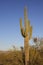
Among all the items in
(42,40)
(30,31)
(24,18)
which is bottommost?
(42,40)

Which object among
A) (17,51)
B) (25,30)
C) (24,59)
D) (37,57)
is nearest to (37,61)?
(37,57)

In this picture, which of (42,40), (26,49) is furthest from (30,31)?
(42,40)

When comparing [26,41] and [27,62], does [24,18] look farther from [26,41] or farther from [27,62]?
[27,62]

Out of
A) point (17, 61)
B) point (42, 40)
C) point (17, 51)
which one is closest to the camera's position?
point (17, 61)

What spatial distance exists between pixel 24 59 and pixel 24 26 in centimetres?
380

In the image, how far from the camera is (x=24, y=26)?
1708 centimetres

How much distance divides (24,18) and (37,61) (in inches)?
216

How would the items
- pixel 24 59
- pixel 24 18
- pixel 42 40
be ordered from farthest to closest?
1. pixel 42 40
2. pixel 24 59
3. pixel 24 18

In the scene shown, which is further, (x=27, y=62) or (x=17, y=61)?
(x=17, y=61)

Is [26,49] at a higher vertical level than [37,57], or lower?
higher

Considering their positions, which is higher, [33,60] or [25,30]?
[25,30]

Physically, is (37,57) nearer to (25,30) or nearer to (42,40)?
(25,30)

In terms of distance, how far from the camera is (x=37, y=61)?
65.3ft

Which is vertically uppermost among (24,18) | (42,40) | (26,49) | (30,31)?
(24,18)
